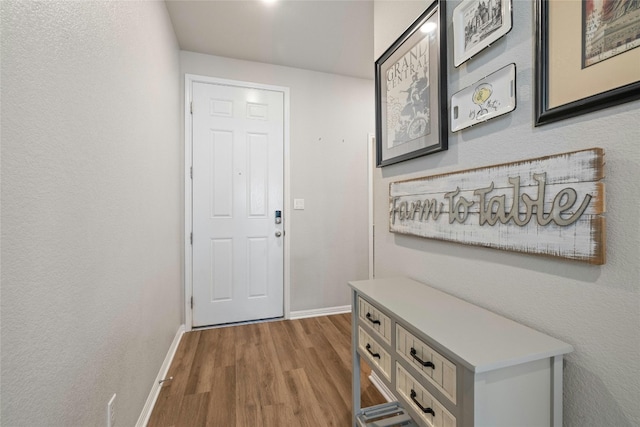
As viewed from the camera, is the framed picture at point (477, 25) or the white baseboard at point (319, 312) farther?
the white baseboard at point (319, 312)

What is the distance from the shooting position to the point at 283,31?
221 centimetres

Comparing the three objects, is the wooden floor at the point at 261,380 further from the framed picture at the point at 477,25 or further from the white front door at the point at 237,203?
the framed picture at the point at 477,25

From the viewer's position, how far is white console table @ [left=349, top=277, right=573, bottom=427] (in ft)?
2.20

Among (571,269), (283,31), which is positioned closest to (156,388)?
(571,269)

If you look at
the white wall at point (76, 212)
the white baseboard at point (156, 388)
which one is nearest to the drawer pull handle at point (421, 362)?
the white wall at point (76, 212)

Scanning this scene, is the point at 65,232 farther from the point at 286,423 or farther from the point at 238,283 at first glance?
the point at 238,283

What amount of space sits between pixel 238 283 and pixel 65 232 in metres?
1.93

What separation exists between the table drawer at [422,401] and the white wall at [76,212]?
3.37 ft

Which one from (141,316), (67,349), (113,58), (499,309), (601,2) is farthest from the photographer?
(141,316)

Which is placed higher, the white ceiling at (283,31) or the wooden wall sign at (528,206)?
the white ceiling at (283,31)

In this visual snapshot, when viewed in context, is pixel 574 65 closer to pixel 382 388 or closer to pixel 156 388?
pixel 382 388

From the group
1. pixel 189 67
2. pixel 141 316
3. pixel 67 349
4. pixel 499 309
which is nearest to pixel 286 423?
pixel 141 316

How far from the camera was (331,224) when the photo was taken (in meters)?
2.90

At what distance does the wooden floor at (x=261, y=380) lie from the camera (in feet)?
4.83
